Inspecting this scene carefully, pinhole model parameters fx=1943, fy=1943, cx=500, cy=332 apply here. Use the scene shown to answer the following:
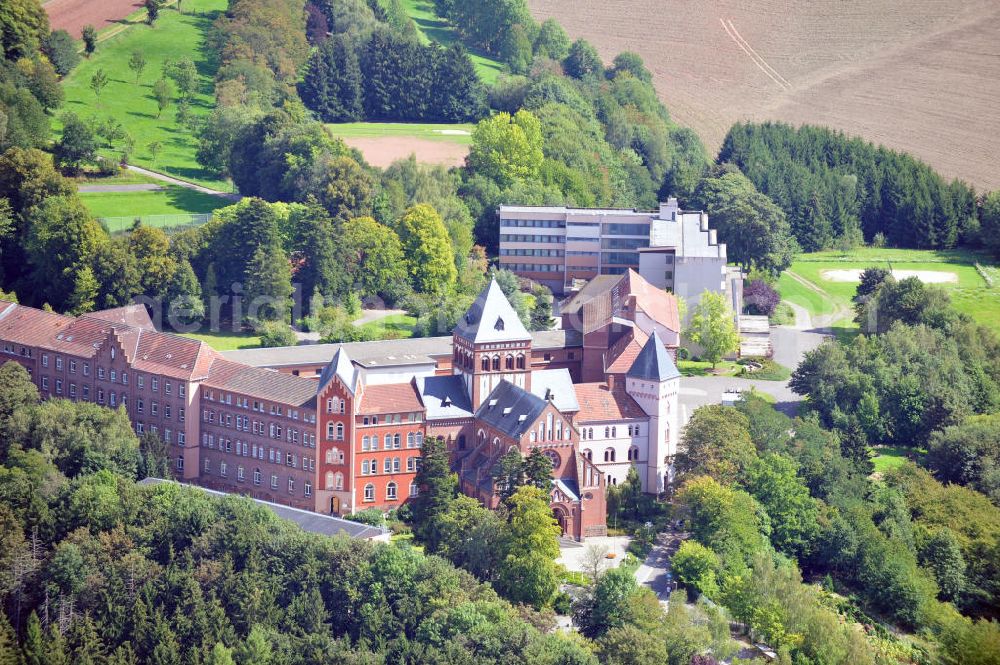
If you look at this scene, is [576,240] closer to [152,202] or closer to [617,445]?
[152,202]

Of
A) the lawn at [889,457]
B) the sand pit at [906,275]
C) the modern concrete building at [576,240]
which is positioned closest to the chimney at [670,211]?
the modern concrete building at [576,240]

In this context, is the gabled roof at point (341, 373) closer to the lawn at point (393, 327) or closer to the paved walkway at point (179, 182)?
the lawn at point (393, 327)

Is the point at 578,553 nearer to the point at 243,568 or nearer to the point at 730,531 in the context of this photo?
the point at 730,531

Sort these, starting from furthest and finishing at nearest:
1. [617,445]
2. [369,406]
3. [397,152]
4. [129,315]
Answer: [397,152], [129,315], [617,445], [369,406]

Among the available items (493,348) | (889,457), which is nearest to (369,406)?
A: (493,348)

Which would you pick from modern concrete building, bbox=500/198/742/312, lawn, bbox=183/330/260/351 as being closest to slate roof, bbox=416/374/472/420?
lawn, bbox=183/330/260/351
